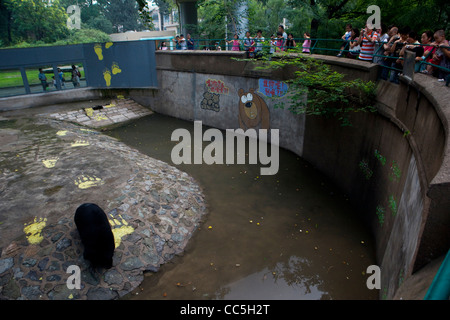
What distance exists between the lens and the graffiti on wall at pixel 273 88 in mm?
13269

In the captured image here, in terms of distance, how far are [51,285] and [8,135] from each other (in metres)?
9.31

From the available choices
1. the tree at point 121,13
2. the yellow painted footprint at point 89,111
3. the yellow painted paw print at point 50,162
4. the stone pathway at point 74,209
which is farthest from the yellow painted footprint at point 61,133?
the tree at point 121,13

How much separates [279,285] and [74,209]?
17.9 ft

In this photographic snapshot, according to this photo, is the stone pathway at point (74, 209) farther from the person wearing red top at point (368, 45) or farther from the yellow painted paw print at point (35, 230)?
the person wearing red top at point (368, 45)

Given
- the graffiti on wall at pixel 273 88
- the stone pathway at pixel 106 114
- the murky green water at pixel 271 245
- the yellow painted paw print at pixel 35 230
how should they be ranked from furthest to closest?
the stone pathway at pixel 106 114 < the graffiti on wall at pixel 273 88 < the yellow painted paw print at pixel 35 230 < the murky green water at pixel 271 245

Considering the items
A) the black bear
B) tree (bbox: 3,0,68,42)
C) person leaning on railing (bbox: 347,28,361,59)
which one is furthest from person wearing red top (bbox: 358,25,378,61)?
tree (bbox: 3,0,68,42)

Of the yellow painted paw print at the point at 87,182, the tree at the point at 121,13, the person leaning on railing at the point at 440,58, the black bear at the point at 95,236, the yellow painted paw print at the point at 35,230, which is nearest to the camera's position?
the person leaning on railing at the point at 440,58

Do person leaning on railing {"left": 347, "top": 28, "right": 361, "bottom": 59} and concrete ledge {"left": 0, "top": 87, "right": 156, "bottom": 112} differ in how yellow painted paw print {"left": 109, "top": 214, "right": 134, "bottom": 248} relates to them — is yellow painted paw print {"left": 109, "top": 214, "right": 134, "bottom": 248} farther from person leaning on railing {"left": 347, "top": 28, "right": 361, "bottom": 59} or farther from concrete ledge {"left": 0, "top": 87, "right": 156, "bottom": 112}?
concrete ledge {"left": 0, "top": 87, "right": 156, "bottom": 112}

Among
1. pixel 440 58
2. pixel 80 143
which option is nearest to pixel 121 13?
pixel 80 143

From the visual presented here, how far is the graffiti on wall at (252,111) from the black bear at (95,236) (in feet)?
30.3

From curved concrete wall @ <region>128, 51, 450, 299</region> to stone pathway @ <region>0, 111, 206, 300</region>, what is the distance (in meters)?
4.87

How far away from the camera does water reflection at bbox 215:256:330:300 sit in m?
6.76

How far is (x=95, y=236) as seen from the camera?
679cm

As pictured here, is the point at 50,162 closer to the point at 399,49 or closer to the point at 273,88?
the point at 273,88
